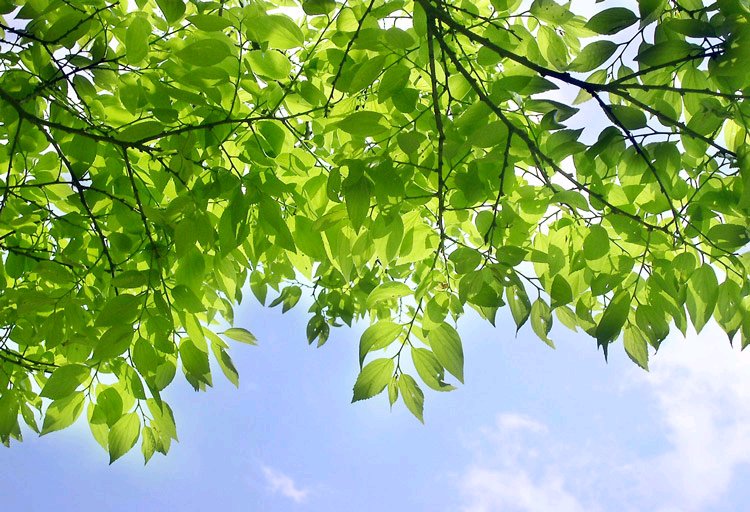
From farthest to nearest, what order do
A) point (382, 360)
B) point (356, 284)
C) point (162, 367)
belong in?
point (356, 284)
point (162, 367)
point (382, 360)

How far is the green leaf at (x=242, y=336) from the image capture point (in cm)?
189

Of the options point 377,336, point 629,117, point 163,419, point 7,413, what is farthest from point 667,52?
point 7,413

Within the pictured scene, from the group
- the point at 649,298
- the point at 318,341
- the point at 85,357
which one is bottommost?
the point at 85,357

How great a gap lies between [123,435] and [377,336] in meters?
0.79

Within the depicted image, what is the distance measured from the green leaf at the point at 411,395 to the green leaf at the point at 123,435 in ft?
2.50

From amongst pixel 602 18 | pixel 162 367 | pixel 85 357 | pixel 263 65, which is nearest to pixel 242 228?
pixel 263 65

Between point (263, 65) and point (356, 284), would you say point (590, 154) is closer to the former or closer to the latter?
point (263, 65)

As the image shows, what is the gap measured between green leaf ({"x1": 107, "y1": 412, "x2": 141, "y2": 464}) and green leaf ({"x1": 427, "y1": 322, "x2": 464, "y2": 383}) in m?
0.89

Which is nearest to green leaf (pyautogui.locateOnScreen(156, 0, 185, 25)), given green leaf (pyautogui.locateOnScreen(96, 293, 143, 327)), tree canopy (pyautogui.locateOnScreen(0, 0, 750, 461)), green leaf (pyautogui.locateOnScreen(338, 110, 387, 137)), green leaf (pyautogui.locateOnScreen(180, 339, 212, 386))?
tree canopy (pyautogui.locateOnScreen(0, 0, 750, 461))

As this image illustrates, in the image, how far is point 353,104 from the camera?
1627 millimetres

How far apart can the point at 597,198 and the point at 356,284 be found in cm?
170

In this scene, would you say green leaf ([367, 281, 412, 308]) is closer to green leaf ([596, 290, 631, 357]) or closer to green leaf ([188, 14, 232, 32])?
green leaf ([596, 290, 631, 357])

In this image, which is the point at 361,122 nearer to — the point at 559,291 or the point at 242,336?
the point at 559,291

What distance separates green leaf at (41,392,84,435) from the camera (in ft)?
5.87
